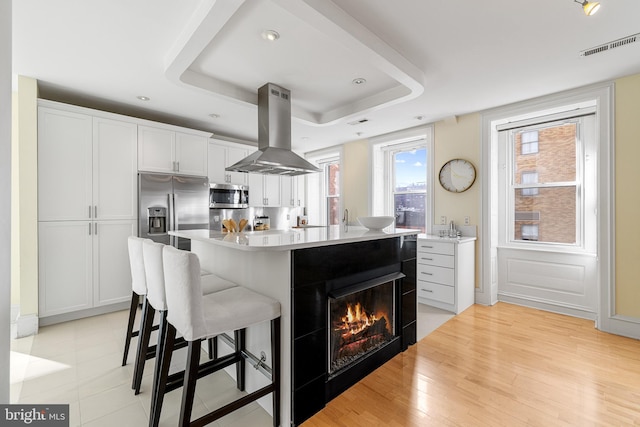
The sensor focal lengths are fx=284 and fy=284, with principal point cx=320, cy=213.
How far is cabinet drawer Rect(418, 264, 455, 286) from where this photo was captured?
139 inches

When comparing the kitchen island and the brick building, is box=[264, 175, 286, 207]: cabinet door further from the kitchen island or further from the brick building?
the brick building

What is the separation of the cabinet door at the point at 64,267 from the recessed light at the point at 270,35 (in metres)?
2.94

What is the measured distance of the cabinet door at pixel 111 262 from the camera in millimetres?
3367

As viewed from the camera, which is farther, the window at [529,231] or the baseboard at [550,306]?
the window at [529,231]

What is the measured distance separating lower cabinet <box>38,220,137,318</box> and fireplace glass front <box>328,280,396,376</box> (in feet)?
9.72

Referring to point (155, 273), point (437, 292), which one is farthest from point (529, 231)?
point (155, 273)

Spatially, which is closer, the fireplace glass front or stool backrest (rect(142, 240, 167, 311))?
stool backrest (rect(142, 240, 167, 311))

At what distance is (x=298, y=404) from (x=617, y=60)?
12.5 feet

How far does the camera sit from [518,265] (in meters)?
3.78

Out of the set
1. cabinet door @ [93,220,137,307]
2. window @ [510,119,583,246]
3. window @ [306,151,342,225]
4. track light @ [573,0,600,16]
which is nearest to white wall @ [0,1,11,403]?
track light @ [573,0,600,16]

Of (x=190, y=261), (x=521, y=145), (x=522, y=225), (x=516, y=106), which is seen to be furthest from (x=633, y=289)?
(x=190, y=261)

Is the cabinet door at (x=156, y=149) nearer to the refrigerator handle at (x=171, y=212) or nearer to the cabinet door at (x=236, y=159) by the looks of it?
the refrigerator handle at (x=171, y=212)

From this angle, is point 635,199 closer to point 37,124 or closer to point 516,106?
point 516,106

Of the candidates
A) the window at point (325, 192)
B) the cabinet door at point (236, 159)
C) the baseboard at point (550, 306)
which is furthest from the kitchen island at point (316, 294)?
the window at point (325, 192)
